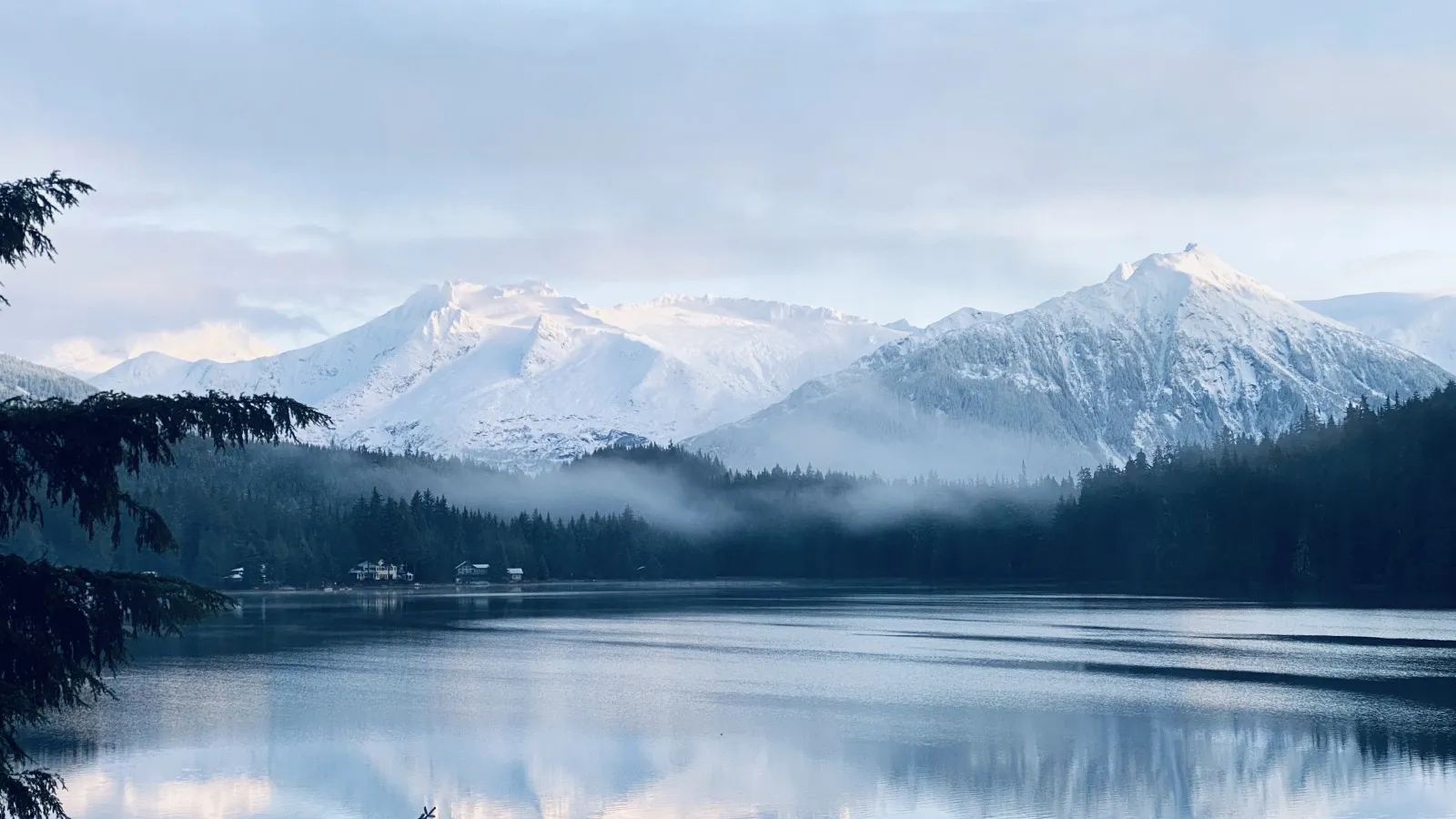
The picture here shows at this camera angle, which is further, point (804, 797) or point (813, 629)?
point (813, 629)

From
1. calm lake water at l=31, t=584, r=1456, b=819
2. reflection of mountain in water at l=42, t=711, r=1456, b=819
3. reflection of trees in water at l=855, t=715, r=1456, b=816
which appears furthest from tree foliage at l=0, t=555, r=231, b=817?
reflection of trees in water at l=855, t=715, r=1456, b=816

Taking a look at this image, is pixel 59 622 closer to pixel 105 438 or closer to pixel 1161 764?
pixel 105 438

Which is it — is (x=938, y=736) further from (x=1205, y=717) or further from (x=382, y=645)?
(x=382, y=645)

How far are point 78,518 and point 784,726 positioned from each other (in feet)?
149

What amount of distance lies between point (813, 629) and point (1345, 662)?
44.0 m

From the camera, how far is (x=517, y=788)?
45281 millimetres

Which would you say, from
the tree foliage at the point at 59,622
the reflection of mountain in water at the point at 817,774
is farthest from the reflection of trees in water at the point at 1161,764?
the tree foliage at the point at 59,622

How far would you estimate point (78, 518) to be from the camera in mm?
15688

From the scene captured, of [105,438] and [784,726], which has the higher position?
[105,438]

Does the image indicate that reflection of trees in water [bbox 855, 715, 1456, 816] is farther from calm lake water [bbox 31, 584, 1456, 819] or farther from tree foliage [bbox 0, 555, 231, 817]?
tree foliage [bbox 0, 555, 231, 817]

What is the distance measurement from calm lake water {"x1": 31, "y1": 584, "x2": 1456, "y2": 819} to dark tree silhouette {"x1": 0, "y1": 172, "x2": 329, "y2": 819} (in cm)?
2761

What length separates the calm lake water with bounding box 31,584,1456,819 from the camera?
1727 inches

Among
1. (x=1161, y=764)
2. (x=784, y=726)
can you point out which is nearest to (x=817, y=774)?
(x=784, y=726)

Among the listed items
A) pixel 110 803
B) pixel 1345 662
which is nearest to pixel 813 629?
pixel 1345 662
